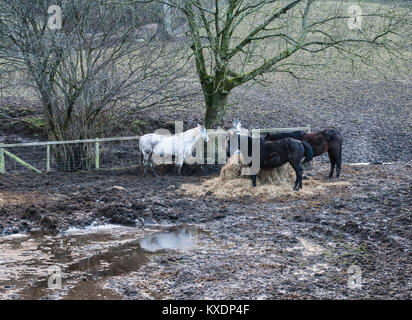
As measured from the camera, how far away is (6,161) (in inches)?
607

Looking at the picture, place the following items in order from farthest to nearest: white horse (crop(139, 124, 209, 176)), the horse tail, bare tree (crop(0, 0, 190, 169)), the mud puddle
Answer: white horse (crop(139, 124, 209, 176)) → bare tree (crop(0, 0, 190, 169)) → the horse tail → the mud puddle

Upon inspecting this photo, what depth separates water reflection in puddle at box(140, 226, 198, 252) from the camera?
24.6ft

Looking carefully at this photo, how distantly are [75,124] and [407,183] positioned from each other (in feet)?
30.6

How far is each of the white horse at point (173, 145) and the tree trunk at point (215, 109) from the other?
4.39 feet

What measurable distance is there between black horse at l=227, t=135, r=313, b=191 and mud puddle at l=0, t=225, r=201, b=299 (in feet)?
9.51

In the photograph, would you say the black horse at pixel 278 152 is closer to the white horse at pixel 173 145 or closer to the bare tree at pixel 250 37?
the white horse at pixel 173 145

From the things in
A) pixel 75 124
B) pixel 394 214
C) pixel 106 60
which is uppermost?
pixel 106 60

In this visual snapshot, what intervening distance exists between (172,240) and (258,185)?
364 centimetres

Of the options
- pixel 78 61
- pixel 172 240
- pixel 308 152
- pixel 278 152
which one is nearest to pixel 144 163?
pixel 78 61

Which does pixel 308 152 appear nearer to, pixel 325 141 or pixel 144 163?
pixel 325 141

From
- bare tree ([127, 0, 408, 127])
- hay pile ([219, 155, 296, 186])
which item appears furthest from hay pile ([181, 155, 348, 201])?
bare tree ([127, 0, 408, 127])

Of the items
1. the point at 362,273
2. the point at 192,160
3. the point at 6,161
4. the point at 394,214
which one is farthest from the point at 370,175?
the point at 6,161

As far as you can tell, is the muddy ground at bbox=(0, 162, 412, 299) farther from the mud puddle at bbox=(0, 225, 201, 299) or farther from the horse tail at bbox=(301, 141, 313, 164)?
the horse tail at bbox=(301, 141, 313, 164)
